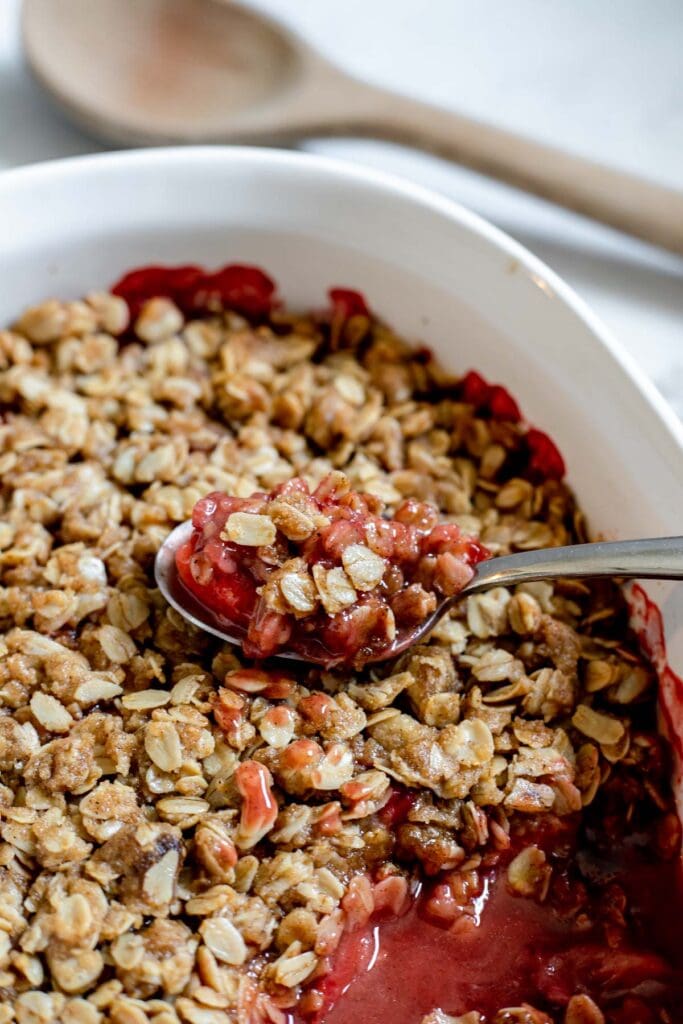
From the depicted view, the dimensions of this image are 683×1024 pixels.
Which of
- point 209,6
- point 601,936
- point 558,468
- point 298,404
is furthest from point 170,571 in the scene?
point 209,6

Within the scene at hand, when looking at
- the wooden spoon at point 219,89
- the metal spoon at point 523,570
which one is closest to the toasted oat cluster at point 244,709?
the metal spoon at point 523,570

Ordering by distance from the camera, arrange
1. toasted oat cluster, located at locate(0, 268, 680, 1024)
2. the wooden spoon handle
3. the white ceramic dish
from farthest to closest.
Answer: the wooden spoon handle, the white ceramic dish, toasted oat cluster, located at locate(0, 268, 680, 1024)

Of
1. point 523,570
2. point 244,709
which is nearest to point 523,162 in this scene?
point 523,570

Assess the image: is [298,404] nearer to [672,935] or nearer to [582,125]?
[672,935]

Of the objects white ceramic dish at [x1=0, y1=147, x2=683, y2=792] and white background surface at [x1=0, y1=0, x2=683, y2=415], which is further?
white background surface at [x1=0, y1=0, x2=683, y2=415]

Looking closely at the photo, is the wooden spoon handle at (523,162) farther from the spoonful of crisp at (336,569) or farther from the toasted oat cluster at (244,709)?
the spoonful of crisp at (336,569)

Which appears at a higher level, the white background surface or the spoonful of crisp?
the white background surface

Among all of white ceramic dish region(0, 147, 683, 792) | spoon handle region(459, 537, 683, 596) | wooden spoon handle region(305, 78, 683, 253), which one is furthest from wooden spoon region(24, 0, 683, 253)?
spoon handle region(459, 537, 683, 596)

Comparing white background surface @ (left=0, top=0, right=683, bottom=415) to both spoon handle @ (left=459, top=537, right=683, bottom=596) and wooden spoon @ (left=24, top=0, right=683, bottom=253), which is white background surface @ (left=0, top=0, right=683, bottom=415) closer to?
wooden spoon @ (left=24, top=0, right=683, bottom=253)
